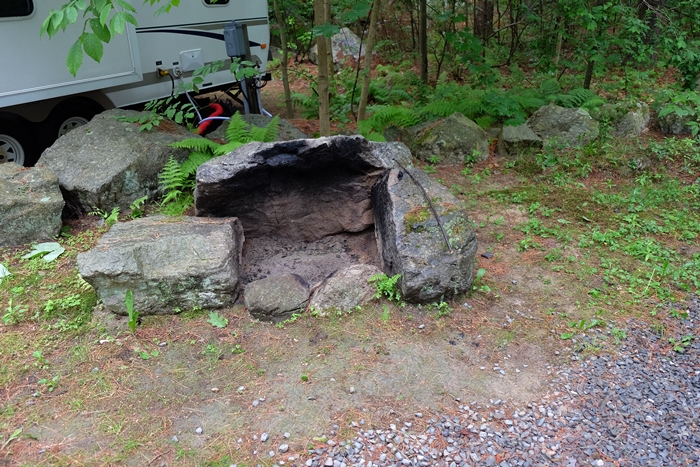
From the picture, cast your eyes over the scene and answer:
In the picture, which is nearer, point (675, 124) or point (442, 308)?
point (442, 308)

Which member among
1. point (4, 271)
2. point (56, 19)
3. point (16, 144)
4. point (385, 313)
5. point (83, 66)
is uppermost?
point (56, 19)

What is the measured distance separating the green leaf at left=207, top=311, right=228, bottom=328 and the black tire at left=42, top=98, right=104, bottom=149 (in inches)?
184

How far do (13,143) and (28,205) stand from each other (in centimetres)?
227

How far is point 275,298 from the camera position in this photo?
409 centimetres

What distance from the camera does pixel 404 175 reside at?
4.64 meters

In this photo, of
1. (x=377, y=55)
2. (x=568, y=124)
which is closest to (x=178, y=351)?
(x=568, y=124)

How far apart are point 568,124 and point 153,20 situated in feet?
21.1

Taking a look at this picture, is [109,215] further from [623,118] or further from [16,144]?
[623,118]

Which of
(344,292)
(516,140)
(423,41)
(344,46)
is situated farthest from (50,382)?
(344,46)

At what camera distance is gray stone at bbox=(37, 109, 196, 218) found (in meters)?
5.46

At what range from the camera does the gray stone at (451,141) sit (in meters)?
7.18

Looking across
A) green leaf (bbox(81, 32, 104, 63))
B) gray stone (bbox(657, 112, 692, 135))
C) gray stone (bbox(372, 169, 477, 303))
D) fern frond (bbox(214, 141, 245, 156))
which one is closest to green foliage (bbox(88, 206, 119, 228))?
fern frond (bbox(214, 141, 245, 156))

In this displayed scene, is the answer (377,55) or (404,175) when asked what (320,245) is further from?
(377,55)

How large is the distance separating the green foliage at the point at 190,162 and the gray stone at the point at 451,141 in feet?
7.70
